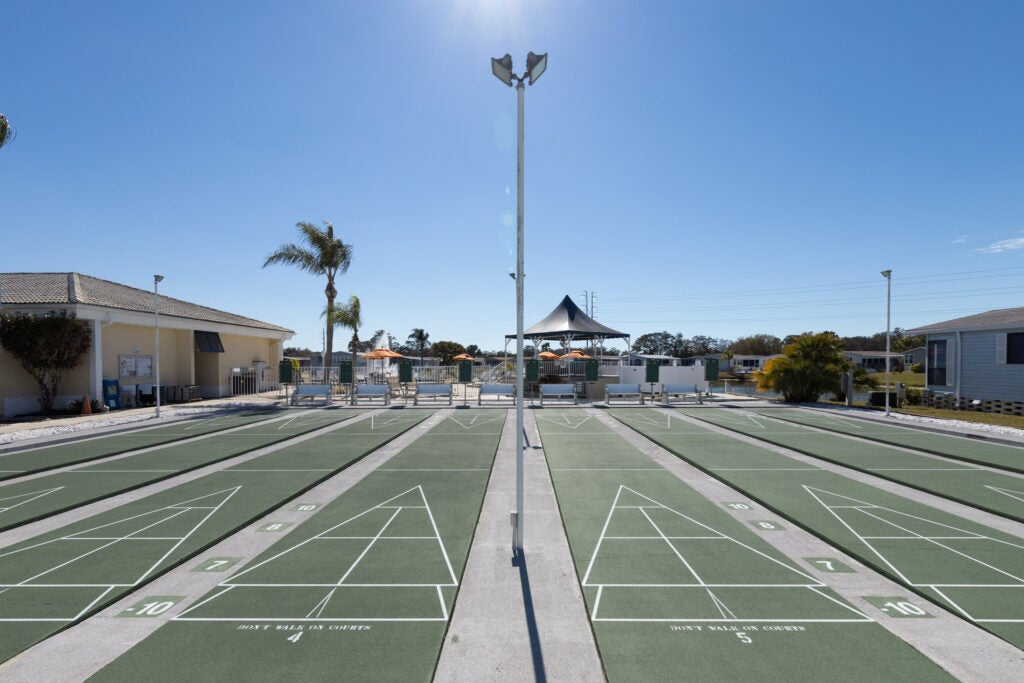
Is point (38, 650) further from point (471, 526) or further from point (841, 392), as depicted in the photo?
point (841, 392)

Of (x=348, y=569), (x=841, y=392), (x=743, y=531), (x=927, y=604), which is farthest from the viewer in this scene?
(x=841, y=392)

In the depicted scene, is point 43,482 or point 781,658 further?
point 43,482

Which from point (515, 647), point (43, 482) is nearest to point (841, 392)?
point (515, 647)

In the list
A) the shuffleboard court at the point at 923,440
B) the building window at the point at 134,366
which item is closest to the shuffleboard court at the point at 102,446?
the building window at the point at 134,366

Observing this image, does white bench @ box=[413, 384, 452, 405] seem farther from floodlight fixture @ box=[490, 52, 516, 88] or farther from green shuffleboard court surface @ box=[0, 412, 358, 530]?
floodlight fixture @ box=[490, 52, 516, 88]

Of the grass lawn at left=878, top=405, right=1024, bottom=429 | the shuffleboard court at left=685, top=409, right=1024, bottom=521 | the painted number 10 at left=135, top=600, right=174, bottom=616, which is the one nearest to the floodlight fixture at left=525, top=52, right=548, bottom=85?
the painted number 10 at left=135, top=600, right=174, bottom=616

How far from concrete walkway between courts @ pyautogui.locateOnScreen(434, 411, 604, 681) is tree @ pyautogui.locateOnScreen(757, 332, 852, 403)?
21.5 m

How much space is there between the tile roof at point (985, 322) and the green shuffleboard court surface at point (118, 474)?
31.1 m

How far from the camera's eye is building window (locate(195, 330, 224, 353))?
1029 inches

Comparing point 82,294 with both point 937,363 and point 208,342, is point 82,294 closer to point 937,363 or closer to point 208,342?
point 208,342

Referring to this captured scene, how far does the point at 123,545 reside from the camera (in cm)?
634

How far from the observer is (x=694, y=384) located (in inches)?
1053

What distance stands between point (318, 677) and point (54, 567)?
15.0 ft

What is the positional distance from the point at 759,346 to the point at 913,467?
91.9 meters
